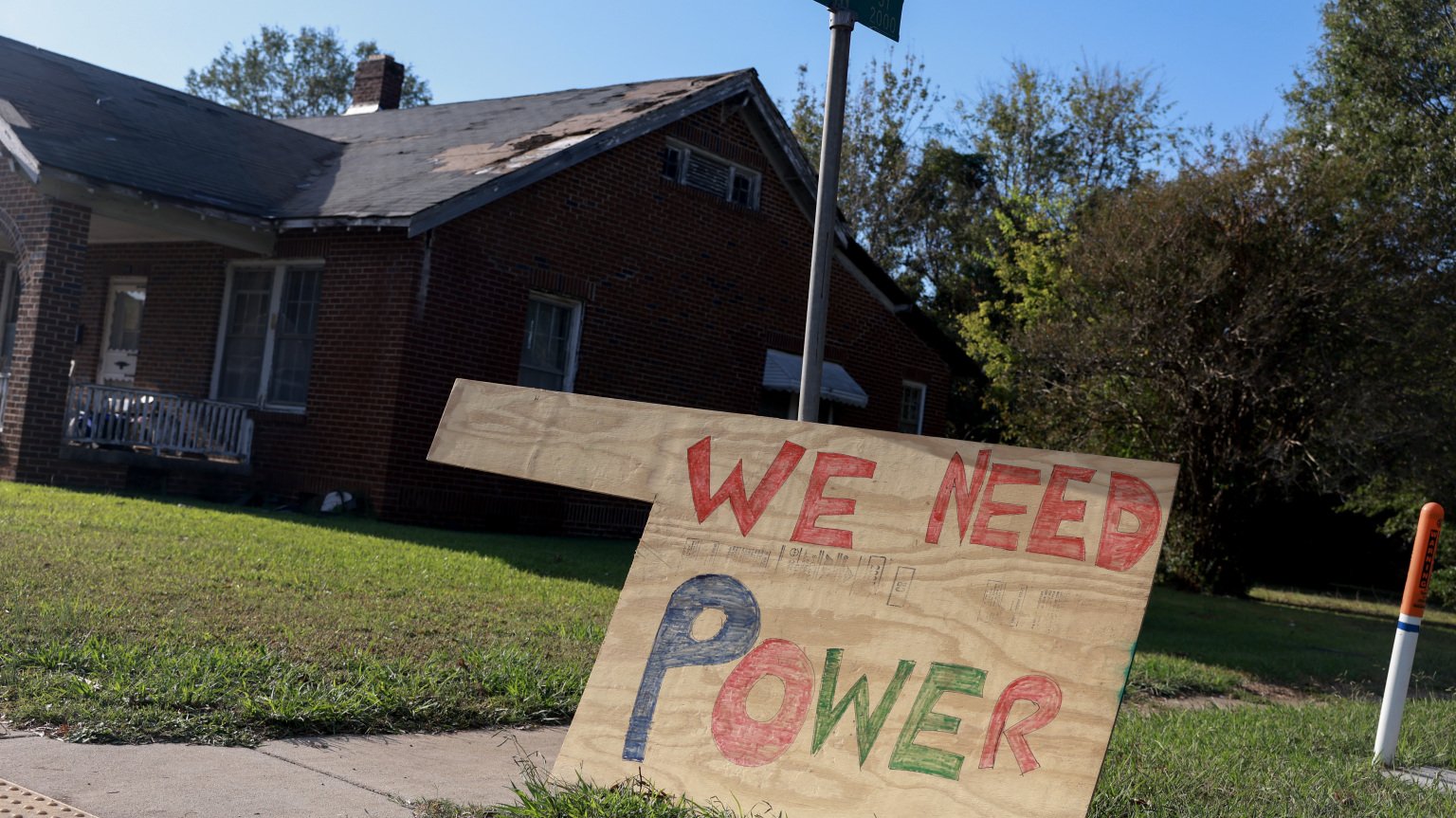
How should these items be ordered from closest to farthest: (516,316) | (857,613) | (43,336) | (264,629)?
(857,613)
(264,629)
(43,336)
(516,316)

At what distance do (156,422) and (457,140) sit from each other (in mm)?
5109

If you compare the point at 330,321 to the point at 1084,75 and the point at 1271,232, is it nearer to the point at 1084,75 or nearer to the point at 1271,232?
the point at 1271,232

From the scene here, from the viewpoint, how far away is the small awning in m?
17.4

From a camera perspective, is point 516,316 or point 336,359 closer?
point 336,359

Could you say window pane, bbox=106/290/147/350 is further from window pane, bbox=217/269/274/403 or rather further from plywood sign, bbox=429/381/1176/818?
plywood sign, bbox=429/381/1176/818

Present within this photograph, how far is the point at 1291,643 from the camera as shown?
12.0 meters

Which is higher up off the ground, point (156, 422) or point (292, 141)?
point (292, 141)

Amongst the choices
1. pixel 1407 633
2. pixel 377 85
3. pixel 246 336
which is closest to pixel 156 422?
pixel 246 336

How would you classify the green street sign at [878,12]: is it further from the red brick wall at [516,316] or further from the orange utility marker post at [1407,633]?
the red brick wall at [516,316]

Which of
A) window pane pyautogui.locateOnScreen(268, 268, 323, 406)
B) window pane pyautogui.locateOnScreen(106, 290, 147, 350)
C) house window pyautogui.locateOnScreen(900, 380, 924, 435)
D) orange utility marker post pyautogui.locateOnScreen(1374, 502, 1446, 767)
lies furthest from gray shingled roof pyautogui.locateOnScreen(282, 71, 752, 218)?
orange utility marker post pyautogui.locateOnScreen(1374, 502, 1446, 767)

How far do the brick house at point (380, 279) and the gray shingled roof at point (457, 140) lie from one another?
0.07 m

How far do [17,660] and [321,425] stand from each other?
913cm

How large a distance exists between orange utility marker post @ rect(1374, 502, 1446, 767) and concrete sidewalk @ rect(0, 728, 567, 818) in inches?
148

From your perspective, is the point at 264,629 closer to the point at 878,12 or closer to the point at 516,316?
the point at 878,12
